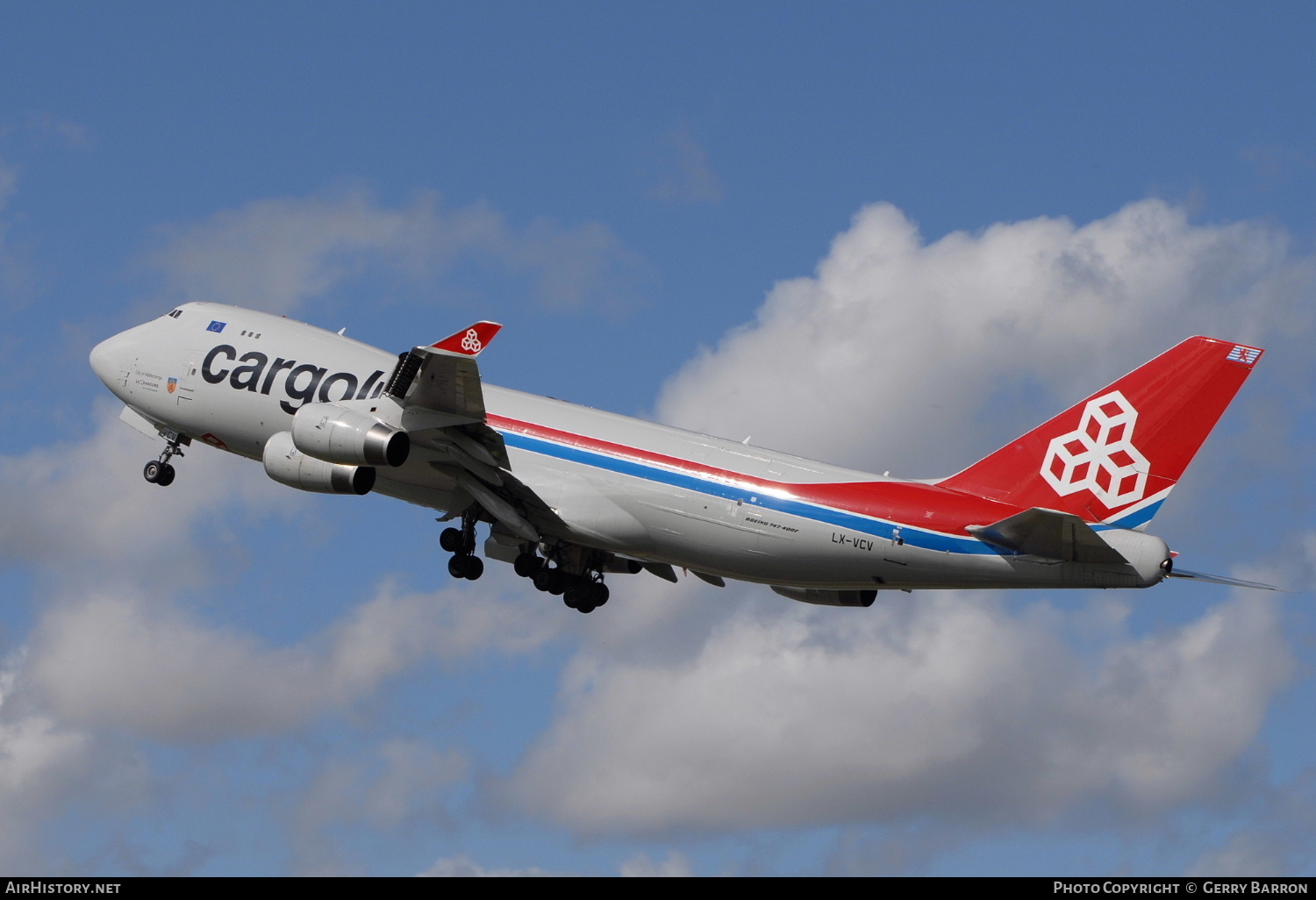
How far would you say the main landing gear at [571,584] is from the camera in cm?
4325

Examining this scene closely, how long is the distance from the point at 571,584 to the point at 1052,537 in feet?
49.7

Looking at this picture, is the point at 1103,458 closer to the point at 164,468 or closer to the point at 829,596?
the point at 829,596

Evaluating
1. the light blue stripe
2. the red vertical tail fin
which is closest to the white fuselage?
the light blue stripe

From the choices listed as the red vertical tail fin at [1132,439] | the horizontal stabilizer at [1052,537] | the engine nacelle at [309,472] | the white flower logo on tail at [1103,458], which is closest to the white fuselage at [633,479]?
the horizontal stabilizer at [1052,537]

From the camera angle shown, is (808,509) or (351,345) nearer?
(808,509)

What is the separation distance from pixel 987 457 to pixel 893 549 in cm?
325

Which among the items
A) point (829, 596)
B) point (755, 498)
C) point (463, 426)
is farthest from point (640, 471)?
point (829, 596)

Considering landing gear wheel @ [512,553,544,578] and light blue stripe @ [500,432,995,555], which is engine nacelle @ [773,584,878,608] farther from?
landing gear wheel @ [512,553,544,578]

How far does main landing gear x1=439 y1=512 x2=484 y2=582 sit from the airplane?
54 mm

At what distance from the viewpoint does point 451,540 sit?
140 feet

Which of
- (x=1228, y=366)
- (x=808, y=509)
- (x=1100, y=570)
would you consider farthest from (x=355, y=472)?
(x=1228, y=366)

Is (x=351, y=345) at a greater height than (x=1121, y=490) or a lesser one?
greater

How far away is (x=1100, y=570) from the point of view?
110 feet
